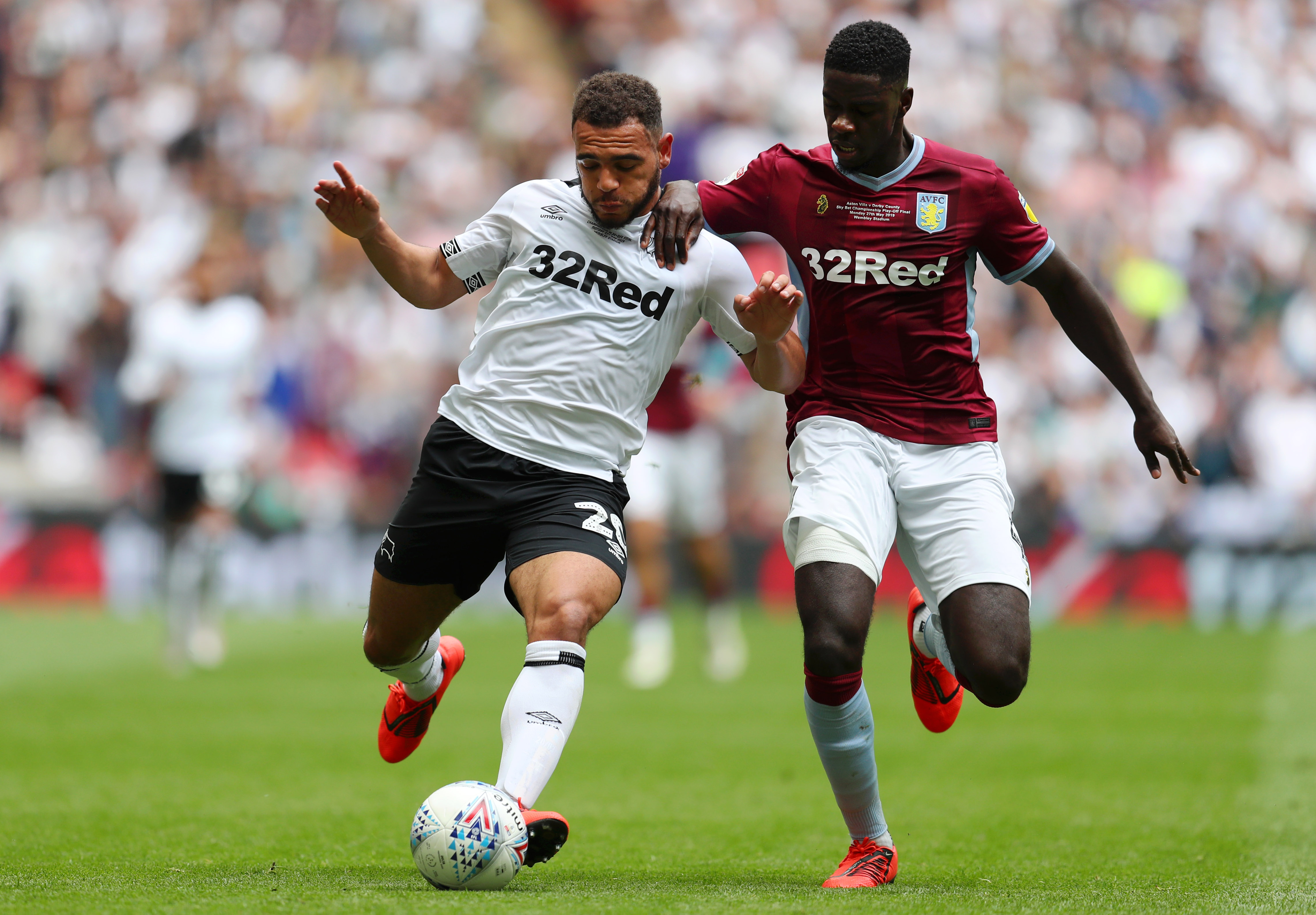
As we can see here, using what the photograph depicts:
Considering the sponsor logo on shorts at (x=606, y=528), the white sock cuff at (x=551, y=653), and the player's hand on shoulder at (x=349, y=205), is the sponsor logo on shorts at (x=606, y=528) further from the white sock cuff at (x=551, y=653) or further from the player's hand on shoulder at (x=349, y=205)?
the player's hand on shoulder at (x=349, y=205)

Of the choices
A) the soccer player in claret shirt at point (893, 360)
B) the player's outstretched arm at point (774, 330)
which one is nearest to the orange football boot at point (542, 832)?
the soccer player in claret shirt at point (893, 360)

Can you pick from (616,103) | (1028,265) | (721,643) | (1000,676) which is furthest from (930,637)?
(721,643)

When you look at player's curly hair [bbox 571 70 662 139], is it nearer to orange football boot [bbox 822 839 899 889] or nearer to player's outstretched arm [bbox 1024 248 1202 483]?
player's outstretched arm [bbox 1024 248 1202 483]

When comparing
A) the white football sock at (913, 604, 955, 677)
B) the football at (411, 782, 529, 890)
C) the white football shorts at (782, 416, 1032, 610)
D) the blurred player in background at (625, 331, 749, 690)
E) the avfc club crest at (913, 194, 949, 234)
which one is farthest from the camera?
the blurred player in background at (625, 331, 749, 690)

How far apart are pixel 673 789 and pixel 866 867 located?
2317mm

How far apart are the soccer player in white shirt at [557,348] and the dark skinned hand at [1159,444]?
1.23m

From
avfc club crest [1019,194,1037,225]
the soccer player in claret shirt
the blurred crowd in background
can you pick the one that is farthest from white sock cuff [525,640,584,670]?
the blurred crowd in background

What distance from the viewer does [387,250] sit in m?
5.47

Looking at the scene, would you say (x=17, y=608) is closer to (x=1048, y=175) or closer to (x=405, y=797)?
(x=405, y=797)

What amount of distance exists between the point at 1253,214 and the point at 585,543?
16.0m

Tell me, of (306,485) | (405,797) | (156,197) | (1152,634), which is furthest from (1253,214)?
(405,797)

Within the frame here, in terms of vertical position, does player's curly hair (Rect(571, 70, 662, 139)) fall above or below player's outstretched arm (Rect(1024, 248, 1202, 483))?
above

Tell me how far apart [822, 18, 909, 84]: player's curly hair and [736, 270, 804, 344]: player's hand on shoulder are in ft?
2.41

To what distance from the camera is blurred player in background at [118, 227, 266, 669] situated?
488 inches
